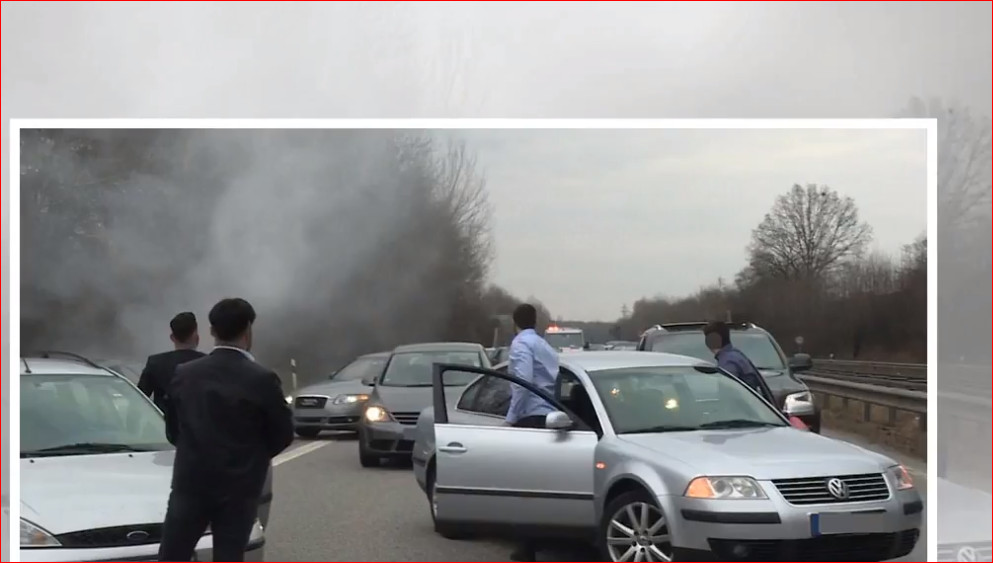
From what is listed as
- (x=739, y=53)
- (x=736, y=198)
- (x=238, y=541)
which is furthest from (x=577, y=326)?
(x=238, y=541)

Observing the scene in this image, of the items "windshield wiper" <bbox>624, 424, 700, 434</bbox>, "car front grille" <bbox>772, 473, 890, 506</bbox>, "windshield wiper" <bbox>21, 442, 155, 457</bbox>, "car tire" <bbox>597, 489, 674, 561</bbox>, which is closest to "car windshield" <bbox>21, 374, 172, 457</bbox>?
"windshield wiper" <bbox>21, 442, 155, 457</bbox>

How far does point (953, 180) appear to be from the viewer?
497cm

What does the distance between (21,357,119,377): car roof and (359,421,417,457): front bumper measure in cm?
117

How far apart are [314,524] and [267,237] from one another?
50.2 inches

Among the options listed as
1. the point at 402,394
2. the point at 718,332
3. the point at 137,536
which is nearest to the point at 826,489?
the point at 718,332

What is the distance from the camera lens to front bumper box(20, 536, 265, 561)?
14.4 ft

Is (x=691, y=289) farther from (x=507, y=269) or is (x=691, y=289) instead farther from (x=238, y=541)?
(x=238, y=541)

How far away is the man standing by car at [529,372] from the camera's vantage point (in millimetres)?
4914

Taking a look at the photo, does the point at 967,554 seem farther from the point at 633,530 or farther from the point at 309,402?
the point at 309,402

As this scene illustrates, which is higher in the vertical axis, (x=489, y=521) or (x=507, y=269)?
(x=507, y=269)

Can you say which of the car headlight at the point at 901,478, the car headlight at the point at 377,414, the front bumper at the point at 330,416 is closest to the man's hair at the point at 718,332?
the car headlight at the point at 901,478

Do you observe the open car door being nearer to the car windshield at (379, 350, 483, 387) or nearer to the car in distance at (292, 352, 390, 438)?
the car windshield at (379, 350, 483, 387)

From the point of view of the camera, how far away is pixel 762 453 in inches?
184

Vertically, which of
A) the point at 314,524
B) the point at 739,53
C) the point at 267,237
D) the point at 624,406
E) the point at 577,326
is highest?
the point at 739,53
